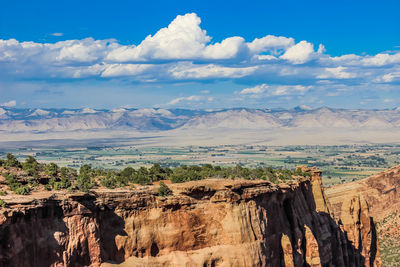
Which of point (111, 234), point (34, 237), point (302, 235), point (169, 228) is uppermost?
point (34, 237)

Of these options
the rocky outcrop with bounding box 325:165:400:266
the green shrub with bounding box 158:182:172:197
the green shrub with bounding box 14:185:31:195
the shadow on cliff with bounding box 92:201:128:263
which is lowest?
the rocky outcrop with bounding box 325:165:400:266

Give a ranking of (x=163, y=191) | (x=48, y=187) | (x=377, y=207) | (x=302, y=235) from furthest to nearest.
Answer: (x=377, y=207) < (x=302, y=235) < (x=163, y=191) < (x=48, y=187)

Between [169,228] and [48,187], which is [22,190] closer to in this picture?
[48,187]

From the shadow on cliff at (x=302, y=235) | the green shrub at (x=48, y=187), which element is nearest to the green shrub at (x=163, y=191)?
the green shrub at (x=48, y=187)

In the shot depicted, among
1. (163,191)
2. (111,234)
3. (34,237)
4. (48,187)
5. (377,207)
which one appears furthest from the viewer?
(377,207)

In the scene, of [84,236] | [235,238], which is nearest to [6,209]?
[84,236]

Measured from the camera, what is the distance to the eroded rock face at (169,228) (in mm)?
28984

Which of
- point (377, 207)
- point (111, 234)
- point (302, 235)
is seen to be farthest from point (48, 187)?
point (377, 207)

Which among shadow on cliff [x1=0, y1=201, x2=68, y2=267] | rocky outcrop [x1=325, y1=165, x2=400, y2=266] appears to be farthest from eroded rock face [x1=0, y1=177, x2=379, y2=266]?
rocky outcrop [x1=325, y1=165, x2=400, y2=266]

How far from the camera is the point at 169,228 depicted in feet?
117

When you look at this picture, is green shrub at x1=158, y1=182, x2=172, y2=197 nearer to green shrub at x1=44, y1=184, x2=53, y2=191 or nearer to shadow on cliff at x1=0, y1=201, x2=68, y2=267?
green shrub at x1=44, y1=184, x2=53, y2=191

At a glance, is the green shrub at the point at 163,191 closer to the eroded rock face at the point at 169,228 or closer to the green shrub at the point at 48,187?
the eroded rock face at the point at 169,228

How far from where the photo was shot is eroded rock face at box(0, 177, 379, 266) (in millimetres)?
28984

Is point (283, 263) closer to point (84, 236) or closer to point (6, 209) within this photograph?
point (84, 236)
